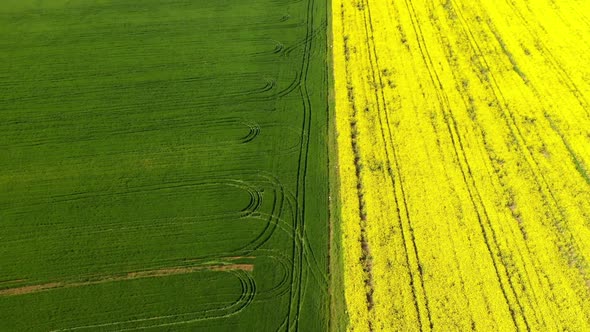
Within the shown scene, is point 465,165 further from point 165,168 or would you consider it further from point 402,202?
point 165,168

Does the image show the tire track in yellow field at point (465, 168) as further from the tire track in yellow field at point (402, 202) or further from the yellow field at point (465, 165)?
the tire track in yellow field at point (402, 202)

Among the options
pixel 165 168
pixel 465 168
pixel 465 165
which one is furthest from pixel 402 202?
pixel 165 168

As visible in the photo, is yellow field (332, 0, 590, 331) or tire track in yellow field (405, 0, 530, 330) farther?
tire track in yellow field (405, 0, 530, 330)

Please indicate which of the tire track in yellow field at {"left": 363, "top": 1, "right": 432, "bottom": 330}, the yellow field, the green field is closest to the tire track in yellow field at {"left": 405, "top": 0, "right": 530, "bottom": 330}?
the yellow field

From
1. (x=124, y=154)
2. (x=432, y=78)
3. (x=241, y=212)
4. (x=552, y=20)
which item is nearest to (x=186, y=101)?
(x=124, y=154)

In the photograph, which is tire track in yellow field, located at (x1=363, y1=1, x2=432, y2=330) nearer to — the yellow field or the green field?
the yellow field
